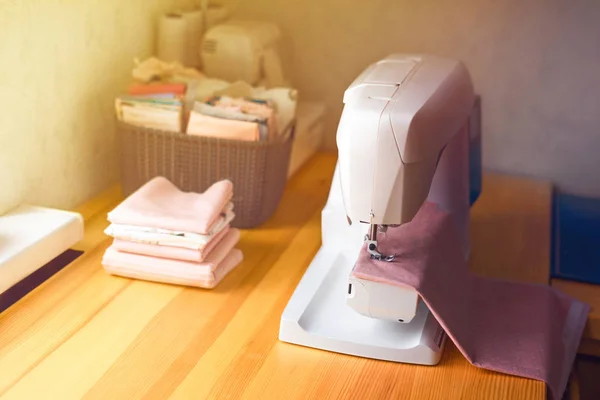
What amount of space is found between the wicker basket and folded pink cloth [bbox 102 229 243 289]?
0.68 ft

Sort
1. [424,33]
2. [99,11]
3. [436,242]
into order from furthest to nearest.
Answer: [424,33]
[99,11]
[436,242]

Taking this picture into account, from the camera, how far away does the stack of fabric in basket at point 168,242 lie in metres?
1.31

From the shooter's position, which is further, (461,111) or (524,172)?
(524,172)

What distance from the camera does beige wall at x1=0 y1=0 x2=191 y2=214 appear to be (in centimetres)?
139

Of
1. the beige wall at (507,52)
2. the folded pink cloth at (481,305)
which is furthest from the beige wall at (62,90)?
the folded pink cloth at (481,305)

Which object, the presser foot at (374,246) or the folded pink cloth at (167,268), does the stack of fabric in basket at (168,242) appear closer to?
the folded pink cloth at (167,268)

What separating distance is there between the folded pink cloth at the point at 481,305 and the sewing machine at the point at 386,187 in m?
0.03

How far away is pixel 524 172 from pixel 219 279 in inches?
39.6

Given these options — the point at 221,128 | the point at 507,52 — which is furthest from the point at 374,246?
the point at 507,52

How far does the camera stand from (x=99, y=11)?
162 cm

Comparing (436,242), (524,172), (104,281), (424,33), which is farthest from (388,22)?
(104,281)

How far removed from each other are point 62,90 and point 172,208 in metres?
0.38

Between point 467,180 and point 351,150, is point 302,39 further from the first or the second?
point 351,150

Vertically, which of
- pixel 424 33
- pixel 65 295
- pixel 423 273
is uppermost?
pixel 424 33
